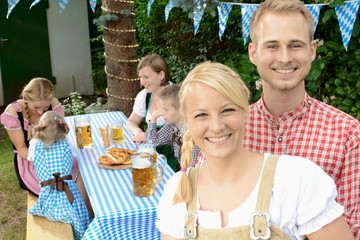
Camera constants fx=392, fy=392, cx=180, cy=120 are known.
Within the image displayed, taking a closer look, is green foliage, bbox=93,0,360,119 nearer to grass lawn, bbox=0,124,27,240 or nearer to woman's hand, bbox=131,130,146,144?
woman's hand, bbox=131,130,146,144

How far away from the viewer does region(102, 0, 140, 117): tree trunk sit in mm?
4676

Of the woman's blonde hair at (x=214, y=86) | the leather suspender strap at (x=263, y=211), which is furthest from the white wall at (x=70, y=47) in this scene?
the leather suspender strap at (x=263, y=211)

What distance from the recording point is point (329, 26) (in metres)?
3.56

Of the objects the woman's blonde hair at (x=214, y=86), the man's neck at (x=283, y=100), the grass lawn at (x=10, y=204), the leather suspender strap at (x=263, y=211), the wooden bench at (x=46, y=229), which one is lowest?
the grass lawn at (x=10, y=204)

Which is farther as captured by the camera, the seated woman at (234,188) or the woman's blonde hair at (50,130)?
the woman's blonde hair at (50,130)

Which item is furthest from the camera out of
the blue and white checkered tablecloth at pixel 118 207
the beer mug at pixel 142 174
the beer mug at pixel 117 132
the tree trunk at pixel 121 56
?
the tree trunk at pixel 121 56

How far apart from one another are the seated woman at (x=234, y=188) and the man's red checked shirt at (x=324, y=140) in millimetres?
287

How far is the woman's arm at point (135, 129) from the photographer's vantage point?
10.8ft

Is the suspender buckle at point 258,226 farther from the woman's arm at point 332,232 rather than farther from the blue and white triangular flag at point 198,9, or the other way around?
the blue and white triangular flag at point 198,9

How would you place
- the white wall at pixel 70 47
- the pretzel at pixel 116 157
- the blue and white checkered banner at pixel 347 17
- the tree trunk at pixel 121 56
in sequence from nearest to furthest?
1. the blue and white checkered banner at pixel 347 17
2. the pretzel at pixel 116 157
3. the tree trunk at pixel 121 56
4. the white wall at pixel 70 47

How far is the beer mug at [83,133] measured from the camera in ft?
10.5

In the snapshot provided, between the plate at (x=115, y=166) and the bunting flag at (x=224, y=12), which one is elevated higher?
the bunting flag at (x=224, y=12)

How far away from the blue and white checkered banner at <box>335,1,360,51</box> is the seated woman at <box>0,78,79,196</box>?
233 cm

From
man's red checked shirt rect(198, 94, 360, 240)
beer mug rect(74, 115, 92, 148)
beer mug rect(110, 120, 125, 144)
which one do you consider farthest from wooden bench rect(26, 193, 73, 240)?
man's red checked shirt rect(198, 94, 360, 240)
